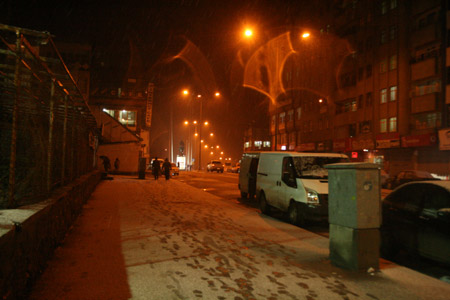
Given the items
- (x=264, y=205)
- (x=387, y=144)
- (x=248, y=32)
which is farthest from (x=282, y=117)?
(x=264, y=205)

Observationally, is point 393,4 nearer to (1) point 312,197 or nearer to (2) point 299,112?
(2) point 299,112

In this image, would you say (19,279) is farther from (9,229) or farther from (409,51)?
(409,51)

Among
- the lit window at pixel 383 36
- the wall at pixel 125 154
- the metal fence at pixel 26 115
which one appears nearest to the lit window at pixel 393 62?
the lit window at pixel 383 36

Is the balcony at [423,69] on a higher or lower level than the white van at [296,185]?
higher

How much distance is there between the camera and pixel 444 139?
85.8 feet

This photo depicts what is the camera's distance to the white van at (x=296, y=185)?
8562mm

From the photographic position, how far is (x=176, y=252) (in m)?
5.71

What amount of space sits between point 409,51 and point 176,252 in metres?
31.7

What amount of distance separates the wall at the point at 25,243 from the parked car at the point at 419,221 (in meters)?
5.47

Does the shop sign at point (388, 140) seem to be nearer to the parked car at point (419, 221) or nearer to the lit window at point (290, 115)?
the lit window at point (290, 115)

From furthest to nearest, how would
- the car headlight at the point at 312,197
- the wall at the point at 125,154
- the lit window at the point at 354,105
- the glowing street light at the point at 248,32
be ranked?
1. the lit window at the point at 354,105
2. the wall at the point at 125,154
3. the glowing street light at the point at 248,32
4. the car headlight at the point at 312,197

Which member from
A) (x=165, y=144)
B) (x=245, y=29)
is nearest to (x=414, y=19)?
(x=245, y=29)

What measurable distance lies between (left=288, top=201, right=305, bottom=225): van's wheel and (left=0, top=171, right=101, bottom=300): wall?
226 inches

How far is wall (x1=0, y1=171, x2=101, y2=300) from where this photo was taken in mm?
2878
